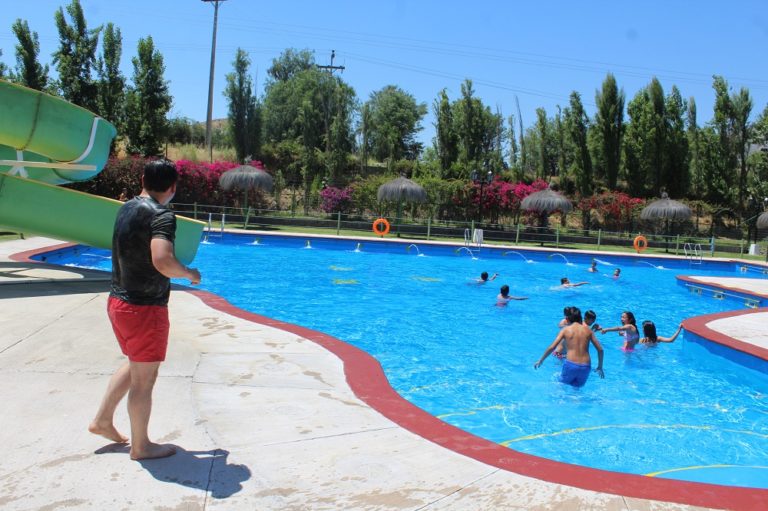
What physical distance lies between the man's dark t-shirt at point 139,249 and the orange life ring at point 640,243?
27.5 m

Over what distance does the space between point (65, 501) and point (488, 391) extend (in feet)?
17.3

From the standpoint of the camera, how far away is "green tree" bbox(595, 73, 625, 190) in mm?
35844

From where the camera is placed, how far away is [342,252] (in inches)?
879

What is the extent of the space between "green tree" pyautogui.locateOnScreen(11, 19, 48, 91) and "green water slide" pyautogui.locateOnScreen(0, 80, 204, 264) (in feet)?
80.8

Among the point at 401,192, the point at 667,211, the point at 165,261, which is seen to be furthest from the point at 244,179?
the point at 165,261

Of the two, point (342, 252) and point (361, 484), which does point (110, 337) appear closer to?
point (361, 484)

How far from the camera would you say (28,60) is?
1211 inches

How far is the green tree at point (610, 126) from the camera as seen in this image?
118 ft

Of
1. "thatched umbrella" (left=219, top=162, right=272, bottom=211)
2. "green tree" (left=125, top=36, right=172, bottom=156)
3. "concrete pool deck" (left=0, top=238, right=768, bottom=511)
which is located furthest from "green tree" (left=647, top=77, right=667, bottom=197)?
"concrete pool deck" (left=0, top=238, right=768, bottom=511)

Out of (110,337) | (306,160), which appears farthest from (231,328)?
(306,160)

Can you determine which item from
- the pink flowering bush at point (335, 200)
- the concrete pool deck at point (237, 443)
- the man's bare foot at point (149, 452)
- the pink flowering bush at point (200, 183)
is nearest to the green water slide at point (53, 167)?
the concrete pool deck at point (237, 443)

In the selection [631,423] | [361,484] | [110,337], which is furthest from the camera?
[631,423]

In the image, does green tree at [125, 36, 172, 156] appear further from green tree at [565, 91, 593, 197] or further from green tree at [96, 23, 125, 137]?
green tree at [565, 91, 593, 197]

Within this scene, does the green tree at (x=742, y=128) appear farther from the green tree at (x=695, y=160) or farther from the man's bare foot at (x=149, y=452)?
the man's bare foot at (x=149, y=452)
